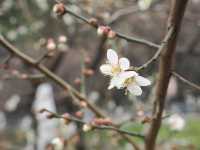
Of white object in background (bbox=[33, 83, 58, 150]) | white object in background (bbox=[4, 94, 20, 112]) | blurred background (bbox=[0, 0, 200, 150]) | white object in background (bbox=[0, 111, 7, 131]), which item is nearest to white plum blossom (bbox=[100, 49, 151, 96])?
blurred background (bbox=[0, 0, 200, 150])

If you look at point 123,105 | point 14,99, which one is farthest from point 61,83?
point 123,105

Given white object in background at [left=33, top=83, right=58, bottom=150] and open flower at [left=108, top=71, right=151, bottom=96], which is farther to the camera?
white object in background at [left=33, top=83, right=58, bottom=150]

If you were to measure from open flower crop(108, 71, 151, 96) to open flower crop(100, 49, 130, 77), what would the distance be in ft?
0.08

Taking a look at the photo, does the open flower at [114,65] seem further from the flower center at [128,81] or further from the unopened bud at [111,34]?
the unopened bud at [111,34]

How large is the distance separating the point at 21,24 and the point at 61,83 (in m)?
2.98

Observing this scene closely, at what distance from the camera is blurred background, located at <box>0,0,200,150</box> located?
12.0ft

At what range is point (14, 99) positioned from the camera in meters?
6.00

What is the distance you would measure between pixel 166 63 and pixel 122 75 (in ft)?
0.59

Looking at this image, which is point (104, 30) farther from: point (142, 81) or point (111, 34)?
point (142, 81)

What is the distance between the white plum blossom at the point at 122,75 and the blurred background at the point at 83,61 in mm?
1001

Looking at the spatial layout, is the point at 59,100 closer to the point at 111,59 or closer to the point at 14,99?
the point at 14,99

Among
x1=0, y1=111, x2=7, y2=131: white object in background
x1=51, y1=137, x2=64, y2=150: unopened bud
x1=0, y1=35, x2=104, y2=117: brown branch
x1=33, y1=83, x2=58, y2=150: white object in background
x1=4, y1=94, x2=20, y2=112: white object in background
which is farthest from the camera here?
x1=0, y1=111, x2=7, y2=131: white object in background

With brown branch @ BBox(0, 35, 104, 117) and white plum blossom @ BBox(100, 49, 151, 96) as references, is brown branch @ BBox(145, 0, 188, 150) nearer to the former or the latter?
white plum blossom @ BBox(100, 49, 151, 96)

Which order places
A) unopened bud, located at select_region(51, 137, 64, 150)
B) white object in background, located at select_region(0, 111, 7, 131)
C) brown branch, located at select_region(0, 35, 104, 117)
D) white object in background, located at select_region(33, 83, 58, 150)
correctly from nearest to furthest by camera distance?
brown branch, located at select_region(0, 35, 104, 117) < unopened bud, located at select_region(51, 137, 64, 150) < white object in background, located at select_region(33, 83, 58, 150) < white object in background, located at select_region(0, 111, 7, 131)
